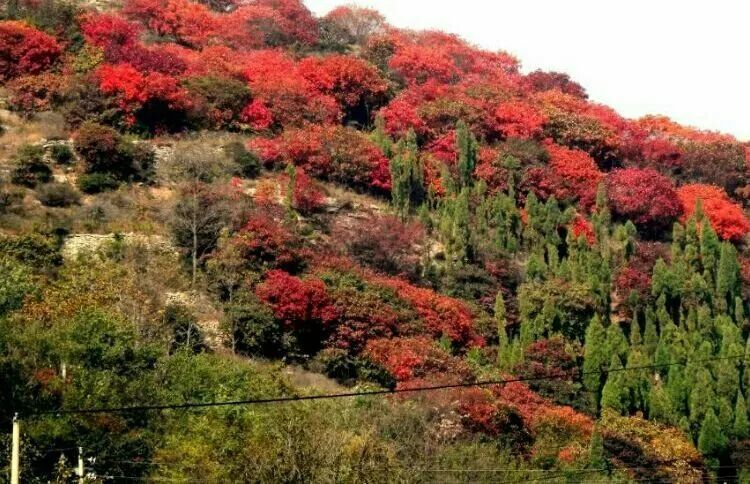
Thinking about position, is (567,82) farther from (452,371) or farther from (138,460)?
(138,460)

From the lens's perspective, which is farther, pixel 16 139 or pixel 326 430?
pixel 16 139

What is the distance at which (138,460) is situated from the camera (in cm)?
2509

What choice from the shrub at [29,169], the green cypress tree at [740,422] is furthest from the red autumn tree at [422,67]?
the green cypress tree at [740,422]

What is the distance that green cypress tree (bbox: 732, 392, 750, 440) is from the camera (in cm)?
3809

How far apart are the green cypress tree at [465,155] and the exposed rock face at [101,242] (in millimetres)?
16050

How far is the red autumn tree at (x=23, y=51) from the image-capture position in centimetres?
4750

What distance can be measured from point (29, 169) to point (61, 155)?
5.85 ft

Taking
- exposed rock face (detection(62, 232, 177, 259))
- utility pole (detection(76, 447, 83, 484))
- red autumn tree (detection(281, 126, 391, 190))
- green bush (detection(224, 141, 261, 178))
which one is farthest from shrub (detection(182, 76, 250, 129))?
utility pole (detection(76, 447, 83, 484))

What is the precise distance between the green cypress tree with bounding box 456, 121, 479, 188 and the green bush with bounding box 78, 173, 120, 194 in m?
16.4

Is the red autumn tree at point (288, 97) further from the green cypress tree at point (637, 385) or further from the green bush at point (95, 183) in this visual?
the green cypress tree at point (637, 385)

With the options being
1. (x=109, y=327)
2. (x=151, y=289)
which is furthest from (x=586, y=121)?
(x=109, y=327)

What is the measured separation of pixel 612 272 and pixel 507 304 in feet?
18.2

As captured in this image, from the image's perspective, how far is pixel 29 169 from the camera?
136 feet

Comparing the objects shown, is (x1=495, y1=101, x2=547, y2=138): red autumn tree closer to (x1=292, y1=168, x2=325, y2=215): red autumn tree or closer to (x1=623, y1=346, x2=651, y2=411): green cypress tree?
(x1=292, y1=168, x2=325, y2=215): red autumn tree
